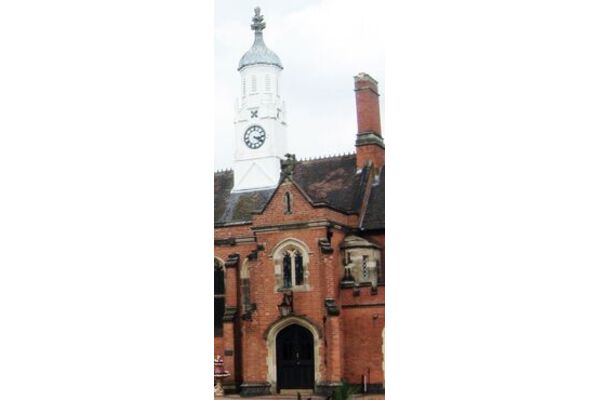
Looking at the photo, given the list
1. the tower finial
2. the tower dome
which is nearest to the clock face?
the tower dome

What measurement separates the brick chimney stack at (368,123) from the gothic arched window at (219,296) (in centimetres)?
126

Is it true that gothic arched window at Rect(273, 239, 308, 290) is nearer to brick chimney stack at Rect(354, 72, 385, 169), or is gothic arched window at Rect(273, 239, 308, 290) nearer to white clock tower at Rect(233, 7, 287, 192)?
white clock tower at Rect(233, 7, 287, 192)

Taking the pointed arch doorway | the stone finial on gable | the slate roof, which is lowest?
the pointed arch doorway

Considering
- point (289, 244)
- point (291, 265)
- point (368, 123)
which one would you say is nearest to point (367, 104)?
point (368, 123)

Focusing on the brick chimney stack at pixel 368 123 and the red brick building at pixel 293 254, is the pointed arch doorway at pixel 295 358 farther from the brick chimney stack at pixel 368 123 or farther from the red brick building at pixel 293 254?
the brick chimney stack at pixel 368 123

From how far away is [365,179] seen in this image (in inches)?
256

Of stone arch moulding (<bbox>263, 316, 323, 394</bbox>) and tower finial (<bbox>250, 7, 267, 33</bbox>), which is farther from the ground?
tower finial (<bbox>250, 7, 267, 33</bbox>)

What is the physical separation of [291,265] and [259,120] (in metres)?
1.03

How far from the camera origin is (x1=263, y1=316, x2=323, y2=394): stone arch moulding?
21.4 feet

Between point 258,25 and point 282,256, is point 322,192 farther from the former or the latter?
point 258,25

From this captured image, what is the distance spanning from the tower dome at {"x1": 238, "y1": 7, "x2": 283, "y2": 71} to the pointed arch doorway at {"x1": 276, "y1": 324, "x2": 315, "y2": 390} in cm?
180

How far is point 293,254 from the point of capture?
6758mm
